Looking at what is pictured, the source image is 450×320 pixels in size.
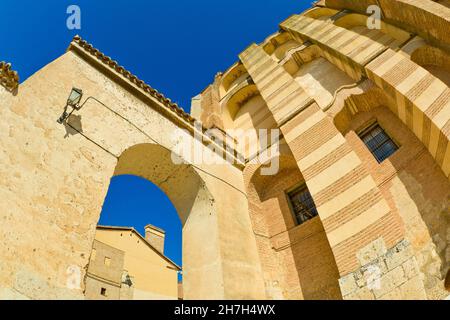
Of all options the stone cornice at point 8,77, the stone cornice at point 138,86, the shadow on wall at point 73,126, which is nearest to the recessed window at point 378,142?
the stone cornice at point 138,86

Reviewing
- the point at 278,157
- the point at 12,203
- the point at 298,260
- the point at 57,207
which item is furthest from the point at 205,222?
the point at 12,203

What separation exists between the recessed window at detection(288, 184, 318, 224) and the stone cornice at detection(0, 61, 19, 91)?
268 inches

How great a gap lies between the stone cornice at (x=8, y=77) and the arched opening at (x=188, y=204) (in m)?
2.28

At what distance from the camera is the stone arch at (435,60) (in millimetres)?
8188

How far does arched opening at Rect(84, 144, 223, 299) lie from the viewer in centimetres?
691

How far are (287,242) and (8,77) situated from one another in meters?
6.73

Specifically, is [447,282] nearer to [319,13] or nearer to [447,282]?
[447,282]

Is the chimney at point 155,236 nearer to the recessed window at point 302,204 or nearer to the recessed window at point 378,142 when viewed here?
the recessed window at point 302,204

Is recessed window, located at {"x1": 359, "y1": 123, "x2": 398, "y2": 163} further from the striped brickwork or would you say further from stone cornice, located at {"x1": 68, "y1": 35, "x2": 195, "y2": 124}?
stone cornice, located at {"x1": 68, "y1": 35, "x2": 195, "y2": 124}

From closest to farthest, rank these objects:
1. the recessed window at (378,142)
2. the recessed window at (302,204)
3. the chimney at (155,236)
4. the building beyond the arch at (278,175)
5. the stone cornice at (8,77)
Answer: the building beyond the arch at (278,175)
the stone cornice at (8,77)
the recessed window at (378,142)
the recessed window at (302,204)
the chimney at (155,236)

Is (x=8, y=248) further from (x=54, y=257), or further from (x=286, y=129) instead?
(x=286, y=129)

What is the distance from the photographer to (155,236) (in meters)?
29.2

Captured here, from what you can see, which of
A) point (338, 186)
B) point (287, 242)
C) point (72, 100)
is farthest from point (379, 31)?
point (72, 100)

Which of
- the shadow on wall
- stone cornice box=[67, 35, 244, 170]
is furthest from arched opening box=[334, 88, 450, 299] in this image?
the shadow on wall
